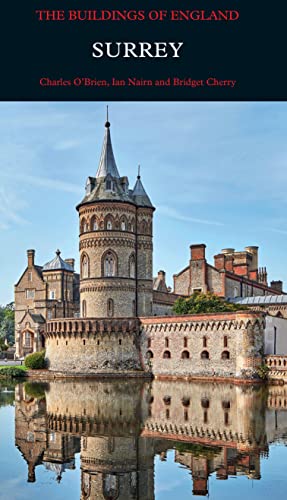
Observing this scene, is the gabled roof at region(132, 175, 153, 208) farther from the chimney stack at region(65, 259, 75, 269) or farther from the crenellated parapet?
the chimney stack at region(65, 259, 75, 269)

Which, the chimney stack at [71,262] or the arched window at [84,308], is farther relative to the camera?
the chimney stack at [71,262]

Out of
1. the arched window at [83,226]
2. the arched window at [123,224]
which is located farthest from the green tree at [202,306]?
the arched window at [83,226]

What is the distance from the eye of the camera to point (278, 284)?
80.8 metres

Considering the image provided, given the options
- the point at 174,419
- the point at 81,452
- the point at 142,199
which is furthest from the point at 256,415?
the point at 142,199

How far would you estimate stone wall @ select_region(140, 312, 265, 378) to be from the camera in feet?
136

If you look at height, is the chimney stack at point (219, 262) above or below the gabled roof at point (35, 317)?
above

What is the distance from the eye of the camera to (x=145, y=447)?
19.1m

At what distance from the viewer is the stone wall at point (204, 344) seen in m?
41.6

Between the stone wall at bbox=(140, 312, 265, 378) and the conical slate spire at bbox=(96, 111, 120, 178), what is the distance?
42.4ft

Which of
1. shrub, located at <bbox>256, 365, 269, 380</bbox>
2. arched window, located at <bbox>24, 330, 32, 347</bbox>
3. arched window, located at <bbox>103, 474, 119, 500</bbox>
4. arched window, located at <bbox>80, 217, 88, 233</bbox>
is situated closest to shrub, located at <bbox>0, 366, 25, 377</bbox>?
arched window, located at <bbox>80, 217, 88, 233</bbox>

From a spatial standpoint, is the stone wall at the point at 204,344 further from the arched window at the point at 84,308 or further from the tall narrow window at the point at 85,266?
the tall narrow window at the point at 85,266

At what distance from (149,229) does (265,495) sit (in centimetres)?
4022

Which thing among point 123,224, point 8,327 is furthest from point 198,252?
point 8,327

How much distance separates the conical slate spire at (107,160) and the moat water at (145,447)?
77.7 feet
